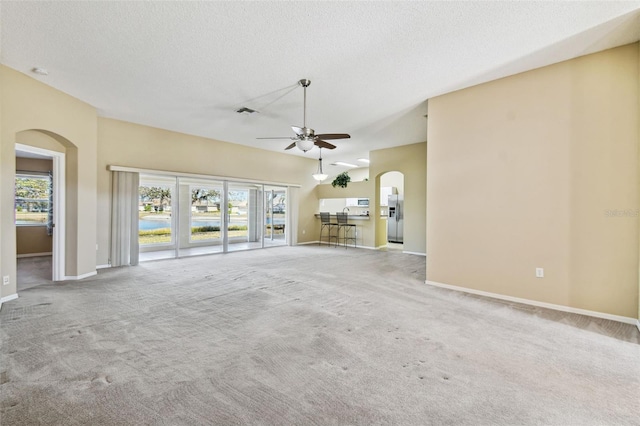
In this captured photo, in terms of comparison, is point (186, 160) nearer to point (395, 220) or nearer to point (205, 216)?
point (205, 216)

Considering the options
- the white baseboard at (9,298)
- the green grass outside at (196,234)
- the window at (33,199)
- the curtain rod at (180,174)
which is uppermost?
the curtain rod at (180,174)

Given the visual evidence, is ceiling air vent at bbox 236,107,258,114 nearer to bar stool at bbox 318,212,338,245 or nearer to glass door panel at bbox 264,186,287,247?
glass door panel at bbox 264,186,287,247

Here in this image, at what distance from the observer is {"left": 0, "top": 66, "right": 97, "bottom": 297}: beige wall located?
3.71m

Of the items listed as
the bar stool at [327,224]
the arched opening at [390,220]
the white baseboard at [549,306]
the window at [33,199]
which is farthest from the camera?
the bar stool at [327,224]

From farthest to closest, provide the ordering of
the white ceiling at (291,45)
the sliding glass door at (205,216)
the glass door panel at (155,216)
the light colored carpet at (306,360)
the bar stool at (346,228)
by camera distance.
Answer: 1. the bar stool at (346,228)
2. the sliding glass door at (205,216)
3. the glass door panel at (155,216)
4. the white ceiling at (291,45)
5. the light colored carpet at (306,360)

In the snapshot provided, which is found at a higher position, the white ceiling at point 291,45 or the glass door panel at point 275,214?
the white ceiling at point 291,45

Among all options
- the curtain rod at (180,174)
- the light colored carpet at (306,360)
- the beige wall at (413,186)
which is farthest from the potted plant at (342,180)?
the light colored carpet at (306,360)

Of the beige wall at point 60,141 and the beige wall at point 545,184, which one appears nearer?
the beige wall at point 545,184

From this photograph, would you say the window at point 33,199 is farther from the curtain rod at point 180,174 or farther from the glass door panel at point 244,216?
the glass door panel at point 244,216

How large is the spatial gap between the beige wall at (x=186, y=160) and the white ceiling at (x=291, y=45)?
1175 mm

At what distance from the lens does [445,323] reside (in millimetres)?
3152

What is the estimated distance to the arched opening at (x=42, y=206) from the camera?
15.1 feet

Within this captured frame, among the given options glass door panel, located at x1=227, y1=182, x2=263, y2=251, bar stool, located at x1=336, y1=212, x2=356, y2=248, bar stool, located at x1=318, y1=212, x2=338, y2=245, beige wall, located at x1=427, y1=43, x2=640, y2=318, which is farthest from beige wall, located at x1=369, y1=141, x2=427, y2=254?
glass door panel, located at x1=227, y1=182, x2=263, y2=251

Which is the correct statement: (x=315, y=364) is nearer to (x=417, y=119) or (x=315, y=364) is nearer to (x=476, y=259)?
(x=476, y=259)
